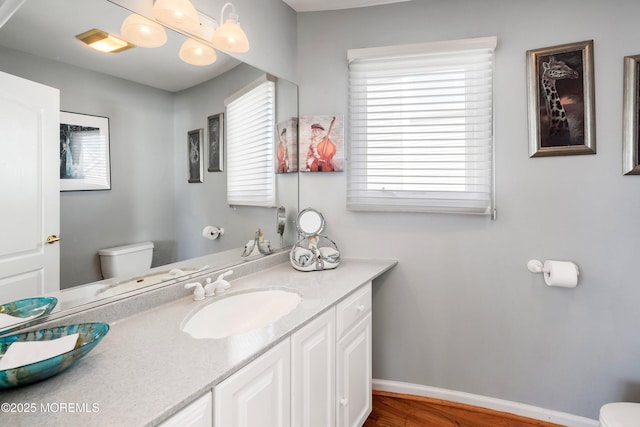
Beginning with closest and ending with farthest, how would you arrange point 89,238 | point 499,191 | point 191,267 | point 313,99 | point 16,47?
point 16,47 < point 89,238 < point 191,267 < point 499,191 < point 313,99

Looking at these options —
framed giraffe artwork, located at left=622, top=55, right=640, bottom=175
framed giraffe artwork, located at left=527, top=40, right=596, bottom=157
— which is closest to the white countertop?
framed giraffe artwork, located at left=527, top=40, right=596, bottom=157

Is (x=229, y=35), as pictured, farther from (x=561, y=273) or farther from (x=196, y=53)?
(x=561, y=273)

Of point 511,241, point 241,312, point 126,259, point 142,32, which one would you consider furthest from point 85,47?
point 511,241

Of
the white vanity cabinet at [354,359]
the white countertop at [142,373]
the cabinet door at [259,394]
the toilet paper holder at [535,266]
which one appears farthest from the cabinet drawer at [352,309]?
the toilet paper holder at [535,266]

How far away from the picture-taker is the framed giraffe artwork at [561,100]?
68.9 inches

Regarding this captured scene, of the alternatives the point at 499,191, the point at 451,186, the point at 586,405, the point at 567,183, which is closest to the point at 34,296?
the point at 451,186

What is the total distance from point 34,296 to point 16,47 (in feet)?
2.44

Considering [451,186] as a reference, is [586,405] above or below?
below

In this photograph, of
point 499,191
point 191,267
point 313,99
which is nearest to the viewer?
point 191,267

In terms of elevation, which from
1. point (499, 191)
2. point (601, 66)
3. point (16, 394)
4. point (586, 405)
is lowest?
point (586, 405)

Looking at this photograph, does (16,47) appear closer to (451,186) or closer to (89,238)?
(89,238)

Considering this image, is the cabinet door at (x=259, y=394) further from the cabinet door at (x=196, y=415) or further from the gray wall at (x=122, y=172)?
the gray wall at (x=122, y=172)

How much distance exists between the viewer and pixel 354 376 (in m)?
1.65

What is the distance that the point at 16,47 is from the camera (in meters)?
1.00
